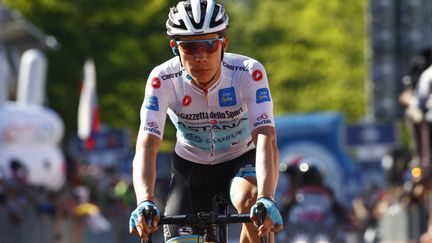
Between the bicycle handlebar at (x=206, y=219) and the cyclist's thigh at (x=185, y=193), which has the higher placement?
the cyclist's thigh at (x=185, y=193)

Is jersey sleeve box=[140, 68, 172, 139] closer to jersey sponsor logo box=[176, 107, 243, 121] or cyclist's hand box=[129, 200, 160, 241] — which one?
jersey sponsor logo box=[176, 107, 243, 121]

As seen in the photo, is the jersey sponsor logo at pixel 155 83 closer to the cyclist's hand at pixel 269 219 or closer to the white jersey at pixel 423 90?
the cyclist's hand at pixel 269 219

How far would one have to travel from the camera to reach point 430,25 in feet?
78.8

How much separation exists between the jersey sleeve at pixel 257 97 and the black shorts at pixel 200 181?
442 mm

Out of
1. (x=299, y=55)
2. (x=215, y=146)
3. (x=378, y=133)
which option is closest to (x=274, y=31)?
(x=299, y=55)

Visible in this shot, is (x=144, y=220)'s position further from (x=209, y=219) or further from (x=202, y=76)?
(x=202, y=76)

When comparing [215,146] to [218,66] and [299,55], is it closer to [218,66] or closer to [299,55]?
[218,66]

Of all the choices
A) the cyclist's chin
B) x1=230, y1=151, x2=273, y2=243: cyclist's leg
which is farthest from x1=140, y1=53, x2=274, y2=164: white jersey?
x1=230, y1=151, x2=273, y2=243: cyclist's leg

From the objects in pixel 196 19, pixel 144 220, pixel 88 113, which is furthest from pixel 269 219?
pixel 88 113

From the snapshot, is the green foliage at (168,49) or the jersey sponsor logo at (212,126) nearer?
the jersey sponsor logo at (212,126)

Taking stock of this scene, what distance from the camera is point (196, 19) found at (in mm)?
8102

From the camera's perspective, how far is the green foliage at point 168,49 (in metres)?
43.9

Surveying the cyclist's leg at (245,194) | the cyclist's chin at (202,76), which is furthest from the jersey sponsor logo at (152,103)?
the cyclist's leg at (245,194)

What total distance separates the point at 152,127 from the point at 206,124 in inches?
17.6
